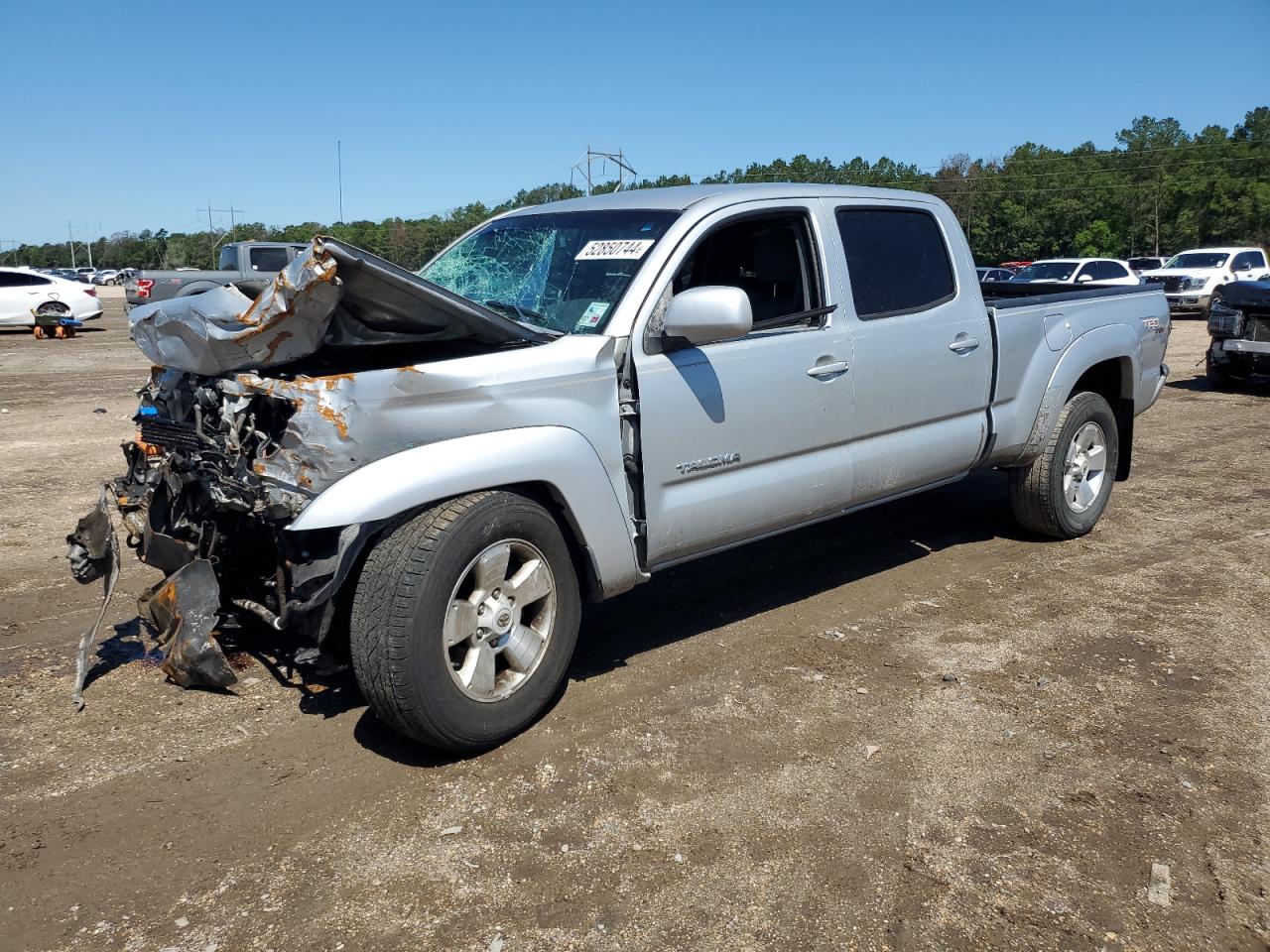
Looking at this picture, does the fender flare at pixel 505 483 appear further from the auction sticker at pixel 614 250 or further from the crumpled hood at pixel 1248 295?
the crumpled hood at pixel 1248 295

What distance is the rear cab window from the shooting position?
490 centimetres

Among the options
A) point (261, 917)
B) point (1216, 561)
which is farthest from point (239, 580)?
point (1216, 561)

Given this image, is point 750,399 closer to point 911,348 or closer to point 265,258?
point 911,348

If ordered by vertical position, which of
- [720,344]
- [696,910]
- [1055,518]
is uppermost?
[720,344]

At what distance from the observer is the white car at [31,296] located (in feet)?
75.4

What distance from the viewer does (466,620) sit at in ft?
11.6

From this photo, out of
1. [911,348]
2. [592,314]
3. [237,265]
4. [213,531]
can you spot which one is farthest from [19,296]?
[911,348]

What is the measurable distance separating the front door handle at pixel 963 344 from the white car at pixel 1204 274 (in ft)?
69.3

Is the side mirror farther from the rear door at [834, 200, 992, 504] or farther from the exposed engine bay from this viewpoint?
the rear door at [834, 200, 992, 504]

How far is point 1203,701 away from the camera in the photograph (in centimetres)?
409

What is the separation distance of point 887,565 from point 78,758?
407cm

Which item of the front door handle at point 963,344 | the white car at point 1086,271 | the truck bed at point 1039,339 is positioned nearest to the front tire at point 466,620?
the front door handle at point 963,344

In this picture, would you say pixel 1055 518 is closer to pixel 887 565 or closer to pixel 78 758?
pixel 887 565

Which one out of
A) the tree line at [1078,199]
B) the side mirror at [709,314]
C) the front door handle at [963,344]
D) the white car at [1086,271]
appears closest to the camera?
the side mirror at [709,314]
